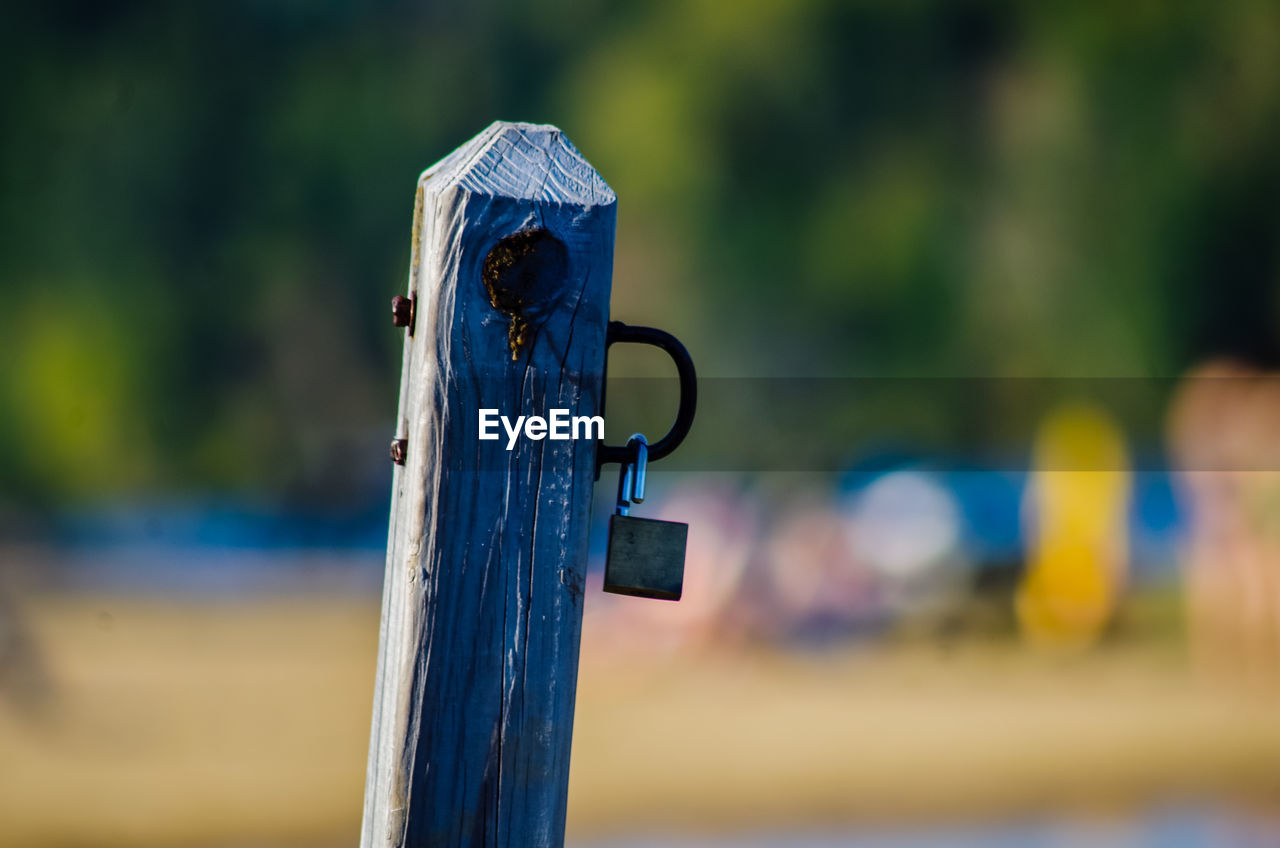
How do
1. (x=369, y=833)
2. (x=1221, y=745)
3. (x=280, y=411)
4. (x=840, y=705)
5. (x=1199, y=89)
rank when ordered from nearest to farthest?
(x=369, y=833) → (x=1221, y=745) → (x=840, y=705) → (x=1199, y=89) → (x=280, y=411)

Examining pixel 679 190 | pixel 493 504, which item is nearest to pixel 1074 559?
pixel 679 190

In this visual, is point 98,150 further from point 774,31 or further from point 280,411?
point 774,31

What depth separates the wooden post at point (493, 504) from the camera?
1.36m

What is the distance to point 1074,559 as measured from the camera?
12.8 m

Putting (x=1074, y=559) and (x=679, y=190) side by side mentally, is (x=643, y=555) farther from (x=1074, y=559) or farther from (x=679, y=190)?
(x=679, y=190)

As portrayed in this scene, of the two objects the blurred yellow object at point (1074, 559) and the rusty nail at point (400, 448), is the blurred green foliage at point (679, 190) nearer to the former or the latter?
the blurred yellow object at point (1074, 559)

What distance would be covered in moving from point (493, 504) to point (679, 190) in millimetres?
14339

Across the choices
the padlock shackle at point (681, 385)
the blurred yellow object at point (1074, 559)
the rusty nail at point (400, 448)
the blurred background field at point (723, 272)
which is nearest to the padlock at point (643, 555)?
the padlock shackle at point (681, 385)

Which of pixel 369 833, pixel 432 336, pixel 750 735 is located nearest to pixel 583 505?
pixel 432 336

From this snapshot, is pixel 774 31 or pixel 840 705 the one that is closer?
pixel 840 705

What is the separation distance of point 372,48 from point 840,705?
436 inches

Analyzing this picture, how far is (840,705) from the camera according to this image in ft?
30.9

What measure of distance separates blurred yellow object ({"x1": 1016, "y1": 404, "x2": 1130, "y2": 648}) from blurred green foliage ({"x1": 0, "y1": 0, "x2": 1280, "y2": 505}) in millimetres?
2717

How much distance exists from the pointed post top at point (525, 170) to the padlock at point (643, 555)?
0.32 meters
